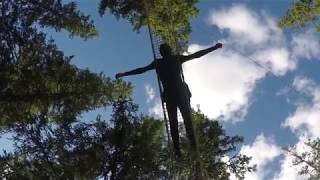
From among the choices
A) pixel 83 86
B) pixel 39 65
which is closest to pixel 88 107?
pixel 83 86

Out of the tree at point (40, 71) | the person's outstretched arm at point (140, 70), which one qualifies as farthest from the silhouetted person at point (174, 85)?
the tree at point (40, 71)

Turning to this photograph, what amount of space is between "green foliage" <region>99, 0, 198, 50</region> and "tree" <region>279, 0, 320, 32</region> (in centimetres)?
309

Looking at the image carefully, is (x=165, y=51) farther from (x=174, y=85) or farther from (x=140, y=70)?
(x=174, y=85)

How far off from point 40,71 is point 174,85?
7.56m

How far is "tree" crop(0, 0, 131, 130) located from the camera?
618 inches

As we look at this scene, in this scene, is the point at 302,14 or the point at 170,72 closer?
the point at 170,72

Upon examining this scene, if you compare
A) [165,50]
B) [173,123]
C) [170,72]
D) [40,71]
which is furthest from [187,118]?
[40,71]

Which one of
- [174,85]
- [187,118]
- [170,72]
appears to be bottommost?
[187,118]

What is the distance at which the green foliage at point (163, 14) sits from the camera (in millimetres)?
17203

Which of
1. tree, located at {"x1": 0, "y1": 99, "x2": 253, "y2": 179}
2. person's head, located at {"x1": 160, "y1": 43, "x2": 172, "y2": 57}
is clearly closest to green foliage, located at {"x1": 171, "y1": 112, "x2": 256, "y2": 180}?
tree, located at {"x1": 0, "y1": 99, "x2": 253, "y2": 179}

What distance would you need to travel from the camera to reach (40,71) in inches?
635

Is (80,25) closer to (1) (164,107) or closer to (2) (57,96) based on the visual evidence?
(2) (57,96)

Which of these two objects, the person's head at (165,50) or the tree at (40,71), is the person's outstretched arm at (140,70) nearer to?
the person's head at (165,50)

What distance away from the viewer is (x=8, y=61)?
1564 cm
